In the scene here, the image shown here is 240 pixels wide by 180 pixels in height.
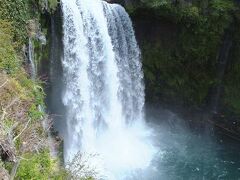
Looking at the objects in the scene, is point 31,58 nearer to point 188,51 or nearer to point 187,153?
point 187,153

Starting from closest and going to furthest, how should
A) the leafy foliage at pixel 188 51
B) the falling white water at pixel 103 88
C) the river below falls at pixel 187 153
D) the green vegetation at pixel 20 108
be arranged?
1. the green vegetation at pixel 20 108
2. the falling white water at pixel 103 88
3. the river below falls at pixel 187 153
4. the leafy foliage at pixel 188 51

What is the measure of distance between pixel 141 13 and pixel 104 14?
2822mm

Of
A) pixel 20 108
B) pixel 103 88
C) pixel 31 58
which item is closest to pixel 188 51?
pixel 103 88

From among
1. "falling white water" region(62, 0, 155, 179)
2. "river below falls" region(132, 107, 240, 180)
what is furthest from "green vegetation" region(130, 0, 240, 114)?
"river below falls" region(132, 107, 240, 180)

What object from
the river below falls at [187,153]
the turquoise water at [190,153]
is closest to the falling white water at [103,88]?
the river below falls at [187,153]

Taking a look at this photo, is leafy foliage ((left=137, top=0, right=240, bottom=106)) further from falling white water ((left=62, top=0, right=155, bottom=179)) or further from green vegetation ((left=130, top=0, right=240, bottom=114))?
falling white water ((left=62, top=0, right=155, bottom=179))

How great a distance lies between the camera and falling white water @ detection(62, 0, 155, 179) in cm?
1816

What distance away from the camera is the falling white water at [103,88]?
18156mm

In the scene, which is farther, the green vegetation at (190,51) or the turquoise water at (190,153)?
the green vegetation at (190,51)

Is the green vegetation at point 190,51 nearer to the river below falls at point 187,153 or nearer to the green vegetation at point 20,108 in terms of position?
the river below falls at point 187,153

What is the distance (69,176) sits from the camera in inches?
406

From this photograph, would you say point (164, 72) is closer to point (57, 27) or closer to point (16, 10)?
point (57, 27)

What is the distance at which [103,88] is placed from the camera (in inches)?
792

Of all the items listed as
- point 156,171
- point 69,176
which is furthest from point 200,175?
point 69,176
